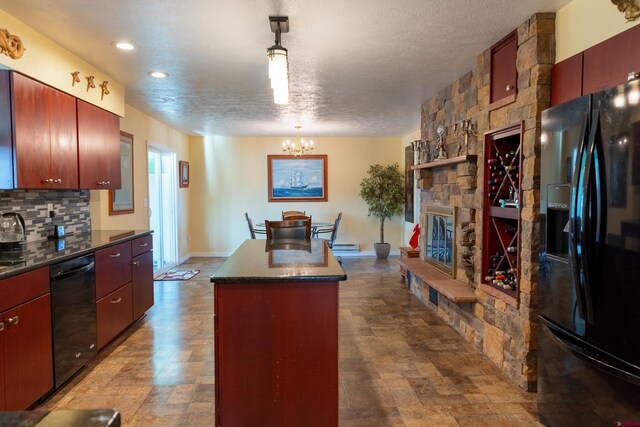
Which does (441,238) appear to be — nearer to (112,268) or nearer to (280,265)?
(280,265)

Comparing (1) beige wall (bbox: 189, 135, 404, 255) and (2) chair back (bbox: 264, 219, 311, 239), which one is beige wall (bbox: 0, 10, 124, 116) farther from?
(1) beige wall (bbox: 189, 135, 404, 255)

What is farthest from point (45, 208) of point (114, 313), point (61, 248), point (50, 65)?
point (50, 65)

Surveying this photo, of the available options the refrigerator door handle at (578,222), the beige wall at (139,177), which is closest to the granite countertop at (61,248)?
the beige wall at (139,177)

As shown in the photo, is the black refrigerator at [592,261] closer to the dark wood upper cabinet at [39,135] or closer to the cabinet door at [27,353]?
the cabinet door at [27,353]

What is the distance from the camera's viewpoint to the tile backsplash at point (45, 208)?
2.77 metres

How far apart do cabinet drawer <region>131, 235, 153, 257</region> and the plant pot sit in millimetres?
4362

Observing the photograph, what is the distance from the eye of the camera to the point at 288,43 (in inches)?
108

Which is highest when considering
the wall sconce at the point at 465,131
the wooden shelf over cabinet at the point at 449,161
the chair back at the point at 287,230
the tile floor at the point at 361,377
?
the wall sconce at the point at 465,131

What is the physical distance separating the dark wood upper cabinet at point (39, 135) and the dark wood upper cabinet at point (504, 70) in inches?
128

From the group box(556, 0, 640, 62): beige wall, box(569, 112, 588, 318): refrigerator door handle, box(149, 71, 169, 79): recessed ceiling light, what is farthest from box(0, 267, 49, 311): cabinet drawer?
box(556, 0, 640, 62): beige wall

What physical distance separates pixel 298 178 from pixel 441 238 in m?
3.95

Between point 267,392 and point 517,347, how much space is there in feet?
5.56

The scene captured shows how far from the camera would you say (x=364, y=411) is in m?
2.22

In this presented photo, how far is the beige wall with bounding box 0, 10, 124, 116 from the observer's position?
7.75 ft
